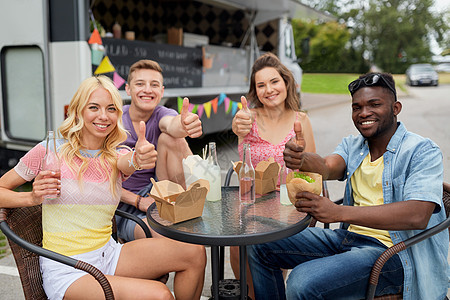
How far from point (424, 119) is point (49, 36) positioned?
425 centimetres

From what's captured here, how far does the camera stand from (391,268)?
5.39ft

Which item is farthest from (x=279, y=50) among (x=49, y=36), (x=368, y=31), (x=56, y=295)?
(x=56, y=295)

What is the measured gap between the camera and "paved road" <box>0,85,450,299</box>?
2.81 m

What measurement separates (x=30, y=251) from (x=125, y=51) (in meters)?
3.50

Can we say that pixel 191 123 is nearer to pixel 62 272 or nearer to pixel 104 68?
pixel 62 272

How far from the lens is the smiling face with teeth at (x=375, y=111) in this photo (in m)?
1.78

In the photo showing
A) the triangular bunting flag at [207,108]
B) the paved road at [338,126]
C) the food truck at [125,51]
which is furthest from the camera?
the triangular bunting flag at [207,108]

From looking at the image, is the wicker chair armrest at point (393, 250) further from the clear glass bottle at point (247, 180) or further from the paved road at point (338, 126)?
the paved road at point (338, 126)

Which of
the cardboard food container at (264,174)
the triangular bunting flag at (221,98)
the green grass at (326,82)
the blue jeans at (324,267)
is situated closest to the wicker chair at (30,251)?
the blue jeans at (324,267)

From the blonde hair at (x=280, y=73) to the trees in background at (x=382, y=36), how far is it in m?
3.08

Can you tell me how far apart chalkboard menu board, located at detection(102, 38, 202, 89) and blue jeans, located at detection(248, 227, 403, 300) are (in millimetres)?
3140

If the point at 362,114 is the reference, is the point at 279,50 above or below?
above

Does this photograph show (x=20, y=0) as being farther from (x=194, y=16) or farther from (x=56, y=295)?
(x=194, y=16)

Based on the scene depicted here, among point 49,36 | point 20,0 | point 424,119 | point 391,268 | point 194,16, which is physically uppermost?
point 194,16
